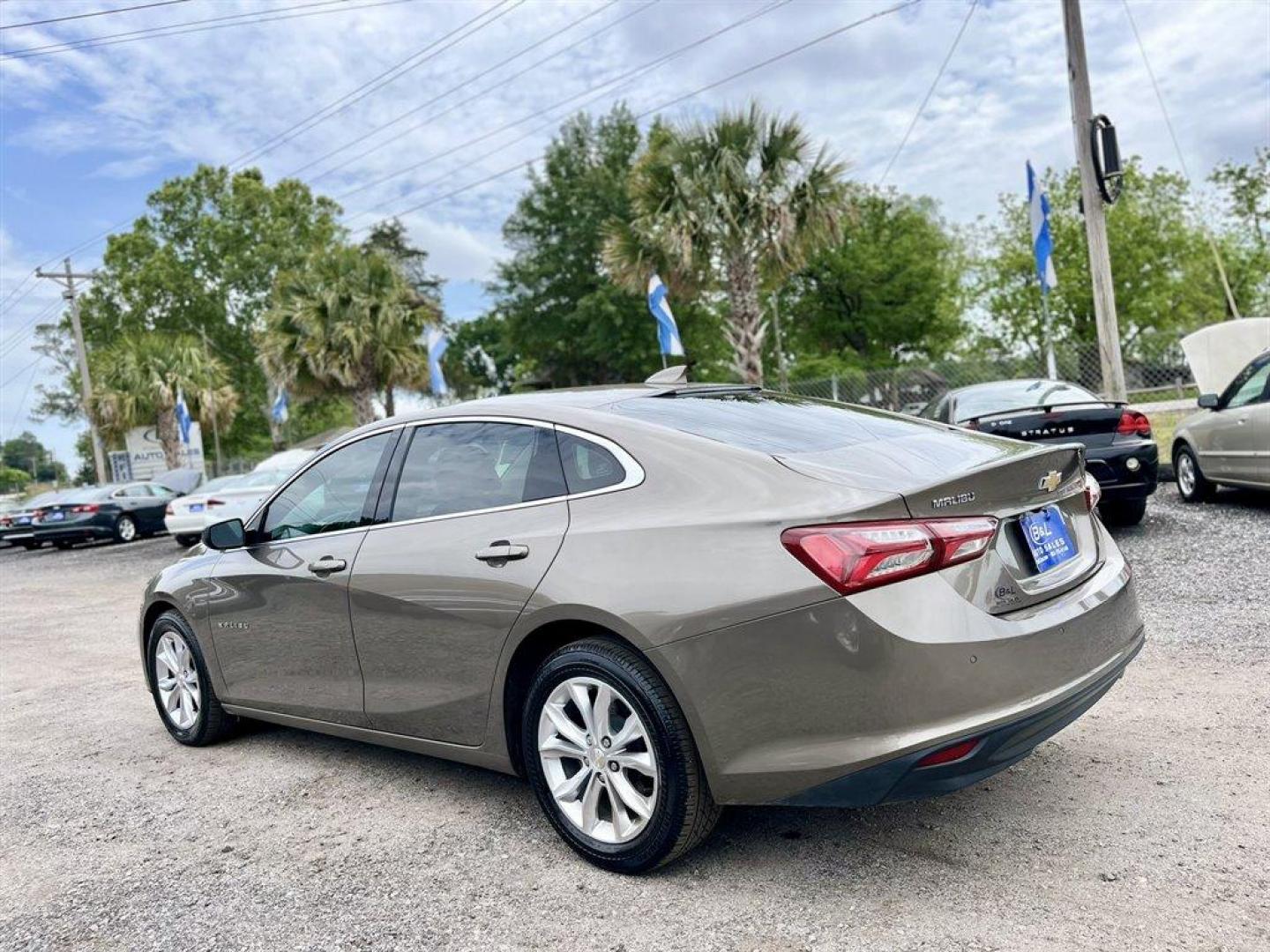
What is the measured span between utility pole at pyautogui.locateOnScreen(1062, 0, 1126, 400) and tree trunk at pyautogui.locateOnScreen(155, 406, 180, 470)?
105 feet

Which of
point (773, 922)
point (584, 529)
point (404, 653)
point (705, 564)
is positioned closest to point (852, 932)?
point (773, 922)

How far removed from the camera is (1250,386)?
30.3ft

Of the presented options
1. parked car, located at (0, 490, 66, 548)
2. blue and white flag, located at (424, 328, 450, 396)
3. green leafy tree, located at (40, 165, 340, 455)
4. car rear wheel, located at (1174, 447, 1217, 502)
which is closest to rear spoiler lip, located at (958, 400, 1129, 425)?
car rear wheel, located at (1174, 447, 1217, 502)

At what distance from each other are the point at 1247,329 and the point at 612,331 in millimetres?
28456

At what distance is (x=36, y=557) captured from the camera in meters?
21.4

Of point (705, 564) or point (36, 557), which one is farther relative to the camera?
point (36, 557)

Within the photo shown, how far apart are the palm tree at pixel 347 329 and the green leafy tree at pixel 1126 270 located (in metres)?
29.5

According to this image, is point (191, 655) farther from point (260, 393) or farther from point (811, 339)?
point (260, 393)

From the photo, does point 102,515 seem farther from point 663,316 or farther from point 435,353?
point 663,316

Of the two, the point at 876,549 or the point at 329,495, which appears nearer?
the point at 876,549

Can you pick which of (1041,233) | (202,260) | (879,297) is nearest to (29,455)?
(202,260)

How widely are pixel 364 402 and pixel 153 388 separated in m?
14.1

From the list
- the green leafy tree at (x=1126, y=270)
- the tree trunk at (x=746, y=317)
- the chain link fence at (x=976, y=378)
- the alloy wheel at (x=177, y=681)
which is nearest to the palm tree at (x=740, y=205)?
the tree trunk at (x=746, y=317)

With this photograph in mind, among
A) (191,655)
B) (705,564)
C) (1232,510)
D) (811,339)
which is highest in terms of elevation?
(811,339)
